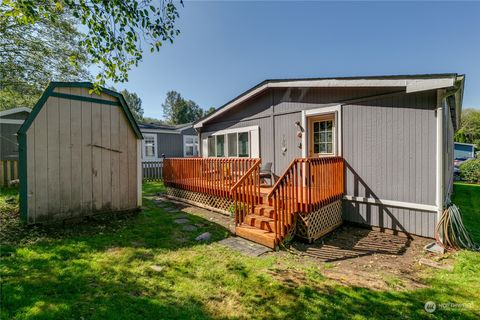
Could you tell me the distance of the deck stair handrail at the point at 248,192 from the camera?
5.21 meters

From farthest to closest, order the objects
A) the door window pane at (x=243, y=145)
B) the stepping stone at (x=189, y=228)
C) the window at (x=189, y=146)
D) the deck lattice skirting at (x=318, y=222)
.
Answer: the window at (x=189, y=146) → the door window pane at (x=243, y=145) → the stepping stone at (x=189, y=228) → the deck lattice skirting at (x=318, y=222)

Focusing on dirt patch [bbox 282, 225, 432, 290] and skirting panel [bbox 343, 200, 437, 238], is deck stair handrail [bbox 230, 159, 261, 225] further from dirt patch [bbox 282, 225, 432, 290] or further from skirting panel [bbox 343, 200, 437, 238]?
skirting panel [bbox 343, 200, 437, 238]

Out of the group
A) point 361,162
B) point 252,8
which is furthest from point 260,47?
point 361,162

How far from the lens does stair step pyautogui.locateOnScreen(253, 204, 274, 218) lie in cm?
496

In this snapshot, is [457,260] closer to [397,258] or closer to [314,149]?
[397,258]

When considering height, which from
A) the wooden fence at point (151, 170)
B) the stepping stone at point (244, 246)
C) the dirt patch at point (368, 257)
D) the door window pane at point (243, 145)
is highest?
the door window pane at point (243, 145)

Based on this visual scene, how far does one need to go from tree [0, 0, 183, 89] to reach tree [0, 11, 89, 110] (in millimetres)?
7175

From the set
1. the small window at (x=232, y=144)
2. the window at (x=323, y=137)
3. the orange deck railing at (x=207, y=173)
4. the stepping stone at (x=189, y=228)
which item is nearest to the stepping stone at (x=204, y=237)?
the stepping stone at (x=189, y=228)

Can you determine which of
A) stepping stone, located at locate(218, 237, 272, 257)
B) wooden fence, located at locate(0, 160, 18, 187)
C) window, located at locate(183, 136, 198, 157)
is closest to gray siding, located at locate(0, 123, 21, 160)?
wooden fence, located at locate(0, 160, 18, 187)

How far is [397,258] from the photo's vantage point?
4.04 meters

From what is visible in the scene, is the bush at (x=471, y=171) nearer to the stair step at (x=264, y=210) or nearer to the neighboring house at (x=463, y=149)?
the neighboring house at (x=463, y=149)

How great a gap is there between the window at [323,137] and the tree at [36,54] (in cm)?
941

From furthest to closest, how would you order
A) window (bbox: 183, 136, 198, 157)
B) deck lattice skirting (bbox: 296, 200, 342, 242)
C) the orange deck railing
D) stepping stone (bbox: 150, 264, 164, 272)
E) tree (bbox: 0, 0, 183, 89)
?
window (bbox: 183, 136, 198, 157) → the orange deck railing → deck lattice skirting (bbox: 296, 200, 342, 242) → stepping stone (bbox: 150, 264, 164, 272) → tree (bbox: 0, 0, 183, 89)

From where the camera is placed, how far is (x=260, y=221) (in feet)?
15.9
